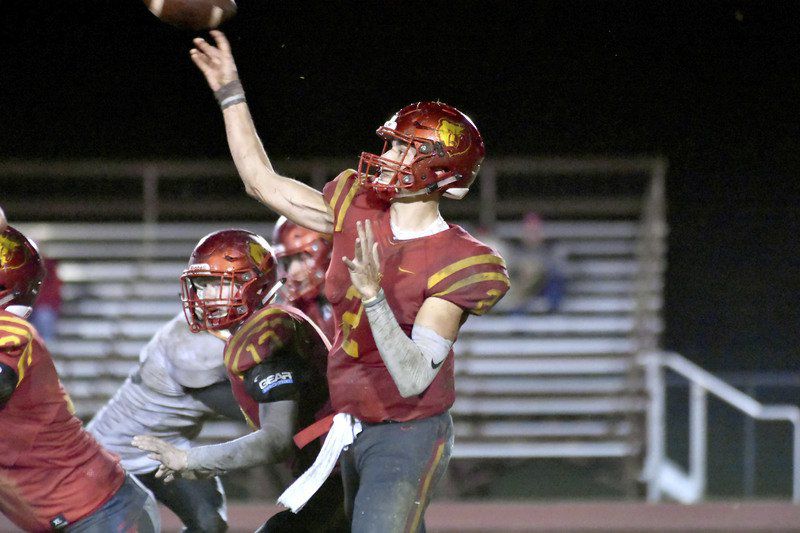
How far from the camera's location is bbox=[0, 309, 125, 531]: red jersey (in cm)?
259

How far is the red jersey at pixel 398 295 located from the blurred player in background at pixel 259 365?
15 cm

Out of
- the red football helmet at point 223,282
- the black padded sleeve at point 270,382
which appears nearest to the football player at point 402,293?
the black padded sleeve at point 270,382

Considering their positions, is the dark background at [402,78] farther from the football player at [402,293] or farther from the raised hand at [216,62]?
the football player at [402,293]

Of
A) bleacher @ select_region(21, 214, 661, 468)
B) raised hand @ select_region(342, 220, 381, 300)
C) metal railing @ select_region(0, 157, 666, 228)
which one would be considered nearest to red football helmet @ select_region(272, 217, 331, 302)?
raised hand @ select_region(342, 220, 381, 300)

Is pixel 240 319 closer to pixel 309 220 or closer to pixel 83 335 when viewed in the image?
pixel 309 220

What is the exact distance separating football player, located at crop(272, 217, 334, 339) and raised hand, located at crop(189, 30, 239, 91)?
1126mm

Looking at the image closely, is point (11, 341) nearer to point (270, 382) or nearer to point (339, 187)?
point (270, 382)

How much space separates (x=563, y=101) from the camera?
386 inches

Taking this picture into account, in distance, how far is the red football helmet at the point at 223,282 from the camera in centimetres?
307

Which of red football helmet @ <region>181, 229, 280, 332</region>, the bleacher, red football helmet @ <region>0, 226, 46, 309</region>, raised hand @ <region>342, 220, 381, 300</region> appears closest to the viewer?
raised hand @ <region>342, 220, 381, 300</region>

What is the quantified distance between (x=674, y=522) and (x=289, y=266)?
80.9 inches

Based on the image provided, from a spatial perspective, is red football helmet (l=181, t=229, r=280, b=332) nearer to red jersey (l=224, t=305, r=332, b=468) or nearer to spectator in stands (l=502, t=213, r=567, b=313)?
red jersey (l=224, t=305, r=332, b=468)

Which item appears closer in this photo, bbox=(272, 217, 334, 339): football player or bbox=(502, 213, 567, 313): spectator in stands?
bbox=(272, 217, 334, 339): football player

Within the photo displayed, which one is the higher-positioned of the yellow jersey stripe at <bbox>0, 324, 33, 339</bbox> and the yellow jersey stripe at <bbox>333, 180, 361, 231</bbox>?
the yellow jersey stripe at <bbox>333, 180, 361, 231</bbox>
